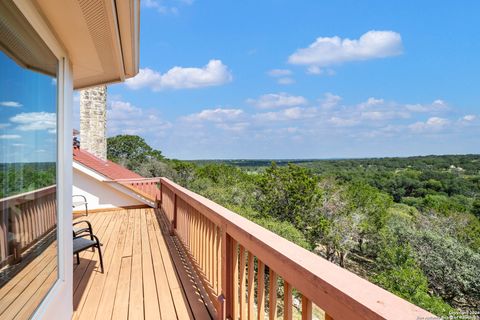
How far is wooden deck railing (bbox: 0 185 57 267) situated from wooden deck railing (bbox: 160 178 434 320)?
1179mm

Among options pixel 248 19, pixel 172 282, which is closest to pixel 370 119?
pixel 248 19

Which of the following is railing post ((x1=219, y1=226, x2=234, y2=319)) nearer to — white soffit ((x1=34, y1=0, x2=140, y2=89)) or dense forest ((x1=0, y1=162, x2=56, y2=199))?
dense forest ((x1=0, y1=162, x2=56, y2=199))

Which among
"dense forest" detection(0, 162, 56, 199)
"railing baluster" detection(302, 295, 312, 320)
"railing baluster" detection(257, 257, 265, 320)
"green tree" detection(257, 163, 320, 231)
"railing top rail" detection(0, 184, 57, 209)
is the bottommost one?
"green tree" detection(257, 163, 320, 231)

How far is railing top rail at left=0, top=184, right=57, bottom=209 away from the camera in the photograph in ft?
4.50

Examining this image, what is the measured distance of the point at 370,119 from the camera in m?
30.6

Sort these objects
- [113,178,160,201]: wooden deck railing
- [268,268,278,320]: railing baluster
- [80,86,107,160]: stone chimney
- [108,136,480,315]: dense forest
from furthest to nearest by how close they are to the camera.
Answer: [80,86,107,160]: stone chimney
[108,136,480,315]: dense forest
[113,178,160,201]: wooden deck railing
[268,268,278,320]: railing baluster

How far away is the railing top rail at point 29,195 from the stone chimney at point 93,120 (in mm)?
11166

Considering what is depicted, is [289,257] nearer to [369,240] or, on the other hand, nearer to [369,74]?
[369,240]

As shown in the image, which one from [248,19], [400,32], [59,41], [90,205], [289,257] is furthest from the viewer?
[400,32]

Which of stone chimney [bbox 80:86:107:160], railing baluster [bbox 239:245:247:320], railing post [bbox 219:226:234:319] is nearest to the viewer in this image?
railing baluster [bbox 239:245:247:320]

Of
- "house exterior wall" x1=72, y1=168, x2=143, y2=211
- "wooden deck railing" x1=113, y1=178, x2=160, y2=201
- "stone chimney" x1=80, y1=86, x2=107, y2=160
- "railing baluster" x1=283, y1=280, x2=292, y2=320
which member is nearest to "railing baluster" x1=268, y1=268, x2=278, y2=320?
"railing baluster" x1=283, y1=280, x2=292, y2=320

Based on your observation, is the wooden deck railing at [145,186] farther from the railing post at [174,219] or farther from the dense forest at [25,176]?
the dense forest at [25,176]

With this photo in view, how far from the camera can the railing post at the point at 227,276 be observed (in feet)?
6.86

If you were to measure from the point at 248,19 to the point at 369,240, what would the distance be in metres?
20.2
